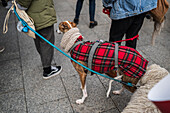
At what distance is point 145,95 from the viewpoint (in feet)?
5.38

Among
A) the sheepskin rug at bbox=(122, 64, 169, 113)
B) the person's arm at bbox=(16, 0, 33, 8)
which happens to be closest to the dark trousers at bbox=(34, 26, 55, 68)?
the person's arm at bbox=(16, 0, 33, 8)

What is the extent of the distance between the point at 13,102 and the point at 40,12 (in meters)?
1.69

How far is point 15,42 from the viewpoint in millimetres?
4094

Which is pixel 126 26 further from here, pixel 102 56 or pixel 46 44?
pixel 46 44

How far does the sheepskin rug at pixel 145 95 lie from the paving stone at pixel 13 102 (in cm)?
184

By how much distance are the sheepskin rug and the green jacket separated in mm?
1724

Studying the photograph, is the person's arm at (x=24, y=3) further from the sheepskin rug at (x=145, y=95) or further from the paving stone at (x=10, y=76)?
the sheepskin rug at (x=145, y=95)

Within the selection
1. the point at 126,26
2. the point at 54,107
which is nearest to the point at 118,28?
the point at 126,26

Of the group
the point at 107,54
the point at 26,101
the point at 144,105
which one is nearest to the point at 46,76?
the point at 26,101

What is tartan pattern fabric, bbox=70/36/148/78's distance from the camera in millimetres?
1878

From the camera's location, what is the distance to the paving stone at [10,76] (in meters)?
2.81

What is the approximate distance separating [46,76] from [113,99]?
1.47 meters

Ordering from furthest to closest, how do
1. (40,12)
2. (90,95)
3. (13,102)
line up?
(90,95)
(13,102)
(40,12)

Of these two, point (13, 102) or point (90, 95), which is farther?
point (90, 95)
